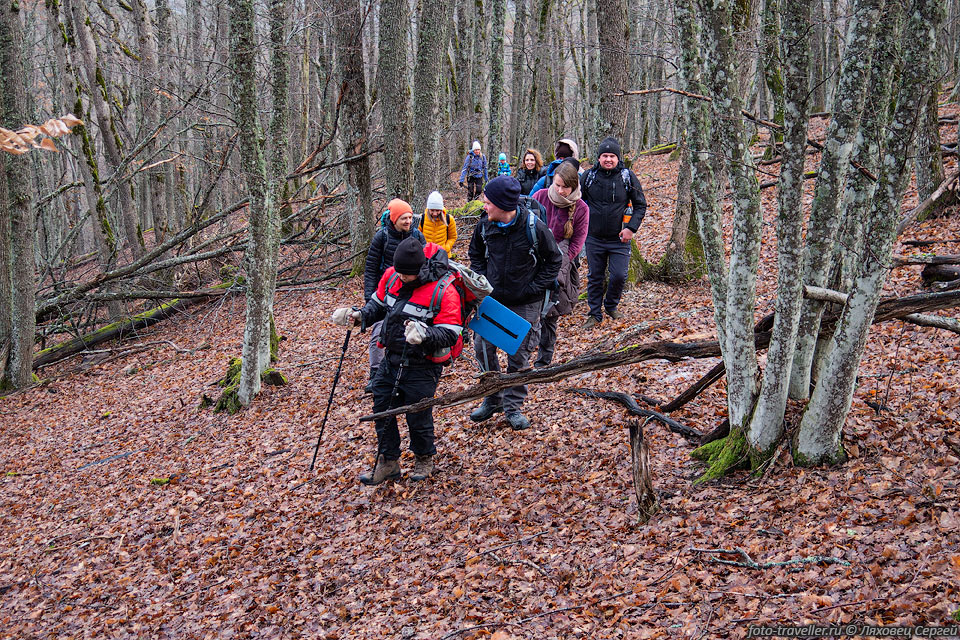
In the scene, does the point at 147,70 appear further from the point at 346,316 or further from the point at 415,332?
the point at 415,332

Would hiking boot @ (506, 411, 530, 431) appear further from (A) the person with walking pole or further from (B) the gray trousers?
(A) the person with walking pole

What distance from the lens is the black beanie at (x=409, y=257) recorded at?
4.91 metres

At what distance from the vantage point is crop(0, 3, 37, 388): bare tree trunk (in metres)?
9.71

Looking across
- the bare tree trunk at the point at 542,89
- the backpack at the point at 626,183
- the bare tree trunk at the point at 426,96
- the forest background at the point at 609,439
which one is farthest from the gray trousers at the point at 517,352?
the bare tree trunk at the point at 542,89

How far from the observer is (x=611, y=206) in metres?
7.71

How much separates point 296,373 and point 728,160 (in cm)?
702

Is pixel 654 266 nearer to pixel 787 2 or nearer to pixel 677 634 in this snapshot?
pixel 787 2

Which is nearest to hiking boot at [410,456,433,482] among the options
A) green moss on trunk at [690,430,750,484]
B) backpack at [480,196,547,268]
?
backpack at [480,196,547,268]

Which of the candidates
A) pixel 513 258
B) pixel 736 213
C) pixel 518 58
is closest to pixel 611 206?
pixel 513 258

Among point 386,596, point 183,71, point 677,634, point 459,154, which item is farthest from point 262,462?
point 459,154

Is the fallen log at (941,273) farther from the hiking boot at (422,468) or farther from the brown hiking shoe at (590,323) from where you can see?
the hiking boot at (422,468)

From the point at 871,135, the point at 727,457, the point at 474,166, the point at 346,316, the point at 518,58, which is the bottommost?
the point at 727,457

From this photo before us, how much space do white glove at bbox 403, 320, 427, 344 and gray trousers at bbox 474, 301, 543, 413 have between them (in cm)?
113

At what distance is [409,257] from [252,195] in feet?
12.9
